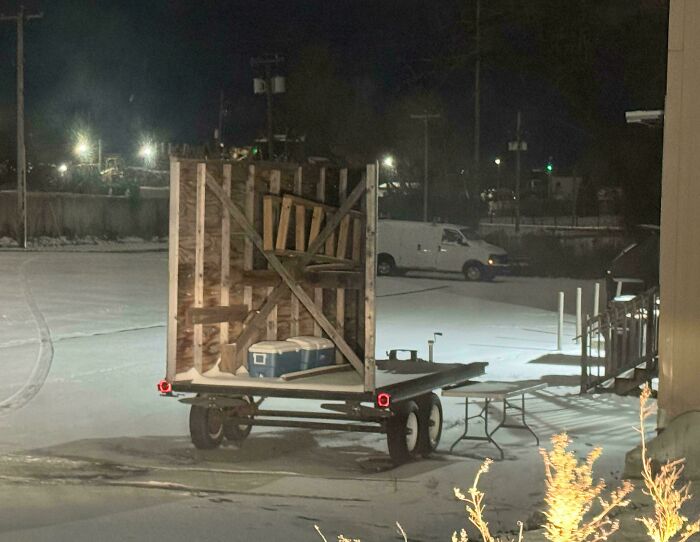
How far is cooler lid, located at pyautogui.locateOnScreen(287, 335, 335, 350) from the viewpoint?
11344 millimetres

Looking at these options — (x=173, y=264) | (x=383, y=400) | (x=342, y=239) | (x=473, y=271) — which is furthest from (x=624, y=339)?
(x=473, y=271)

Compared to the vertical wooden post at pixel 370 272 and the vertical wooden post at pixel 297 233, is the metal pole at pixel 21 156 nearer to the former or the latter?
the vertical wooden post at pixel 297 233

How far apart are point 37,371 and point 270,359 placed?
6.61 metres

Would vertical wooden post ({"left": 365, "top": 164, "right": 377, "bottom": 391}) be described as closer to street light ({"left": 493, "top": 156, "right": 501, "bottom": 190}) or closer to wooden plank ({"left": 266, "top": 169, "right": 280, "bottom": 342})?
wooden plank ({"left": 266, "top": 169, "right": 280, "bottom": 342})

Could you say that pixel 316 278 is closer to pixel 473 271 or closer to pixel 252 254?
pixel 252 254

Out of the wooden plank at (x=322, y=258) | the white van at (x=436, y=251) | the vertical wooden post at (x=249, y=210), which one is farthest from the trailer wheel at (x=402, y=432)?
the white van at (x=436, y=251)

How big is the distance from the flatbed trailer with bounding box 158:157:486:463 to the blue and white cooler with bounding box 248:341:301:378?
16 cm

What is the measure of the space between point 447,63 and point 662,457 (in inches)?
765

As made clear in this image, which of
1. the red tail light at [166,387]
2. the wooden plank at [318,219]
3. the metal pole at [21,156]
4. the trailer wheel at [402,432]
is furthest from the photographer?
the metal pole at [21,156]

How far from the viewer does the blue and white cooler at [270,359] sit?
1094cm

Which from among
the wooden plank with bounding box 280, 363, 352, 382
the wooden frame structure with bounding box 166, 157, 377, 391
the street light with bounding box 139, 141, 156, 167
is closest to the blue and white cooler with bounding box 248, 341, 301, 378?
the wooden plank with bounding box 280, 363, 352, 382

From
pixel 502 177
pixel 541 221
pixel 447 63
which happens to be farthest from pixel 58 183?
pixel 447 63

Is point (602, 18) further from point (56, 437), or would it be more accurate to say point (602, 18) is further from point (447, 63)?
point (56, 437)

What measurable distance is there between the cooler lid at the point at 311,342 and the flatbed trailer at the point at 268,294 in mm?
172
